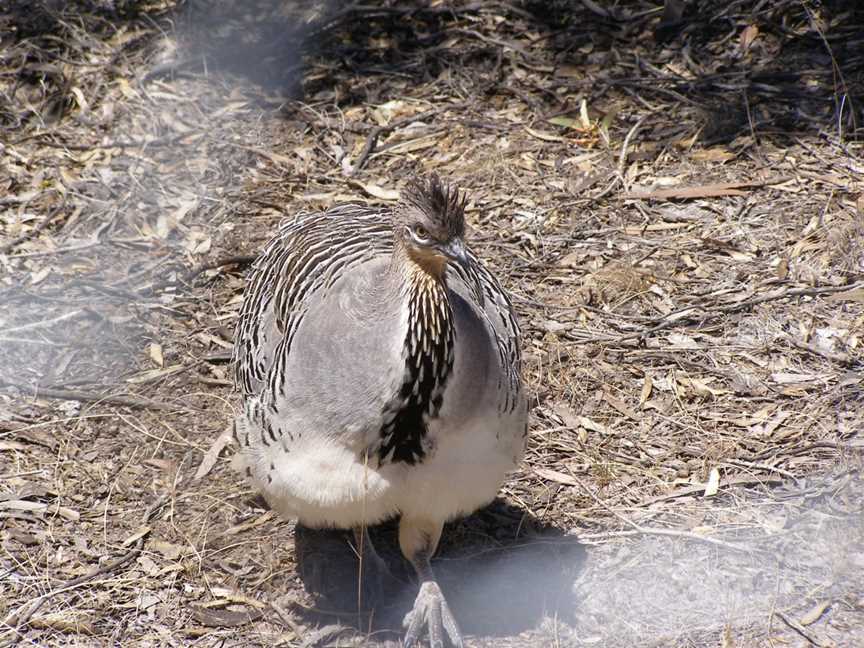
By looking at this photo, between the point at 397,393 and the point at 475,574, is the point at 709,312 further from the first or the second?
the point at 397,393

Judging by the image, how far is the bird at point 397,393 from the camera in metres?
3.62

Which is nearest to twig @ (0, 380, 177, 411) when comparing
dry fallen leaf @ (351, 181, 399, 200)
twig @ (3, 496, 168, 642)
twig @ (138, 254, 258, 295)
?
twig @ (3, 496, 168, 642)

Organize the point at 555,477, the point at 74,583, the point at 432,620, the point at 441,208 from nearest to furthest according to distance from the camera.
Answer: the point at 441,208
the point at 432,620
the point at 74,583
the point at 555,477

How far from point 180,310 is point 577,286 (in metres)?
2.11

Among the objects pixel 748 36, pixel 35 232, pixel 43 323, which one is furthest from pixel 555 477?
pixel 748 36

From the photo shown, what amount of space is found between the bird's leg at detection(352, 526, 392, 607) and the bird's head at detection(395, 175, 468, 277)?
138 cm

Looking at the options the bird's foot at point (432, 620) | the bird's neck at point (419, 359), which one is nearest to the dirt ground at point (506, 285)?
the bird's foot at point (432, 620)

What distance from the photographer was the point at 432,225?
355 cm

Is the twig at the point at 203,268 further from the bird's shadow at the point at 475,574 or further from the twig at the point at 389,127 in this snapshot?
the bird's shadow at the point at 475,574

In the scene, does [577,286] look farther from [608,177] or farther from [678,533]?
[678,533]

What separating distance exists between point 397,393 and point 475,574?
1.39m

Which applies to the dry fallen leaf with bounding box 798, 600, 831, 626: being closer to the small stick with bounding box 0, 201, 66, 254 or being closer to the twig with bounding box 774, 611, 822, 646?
the twig with bounding box 774, 611, 822, 646

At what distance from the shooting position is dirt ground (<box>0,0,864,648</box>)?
4.45 m

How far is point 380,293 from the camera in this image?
147 inches
